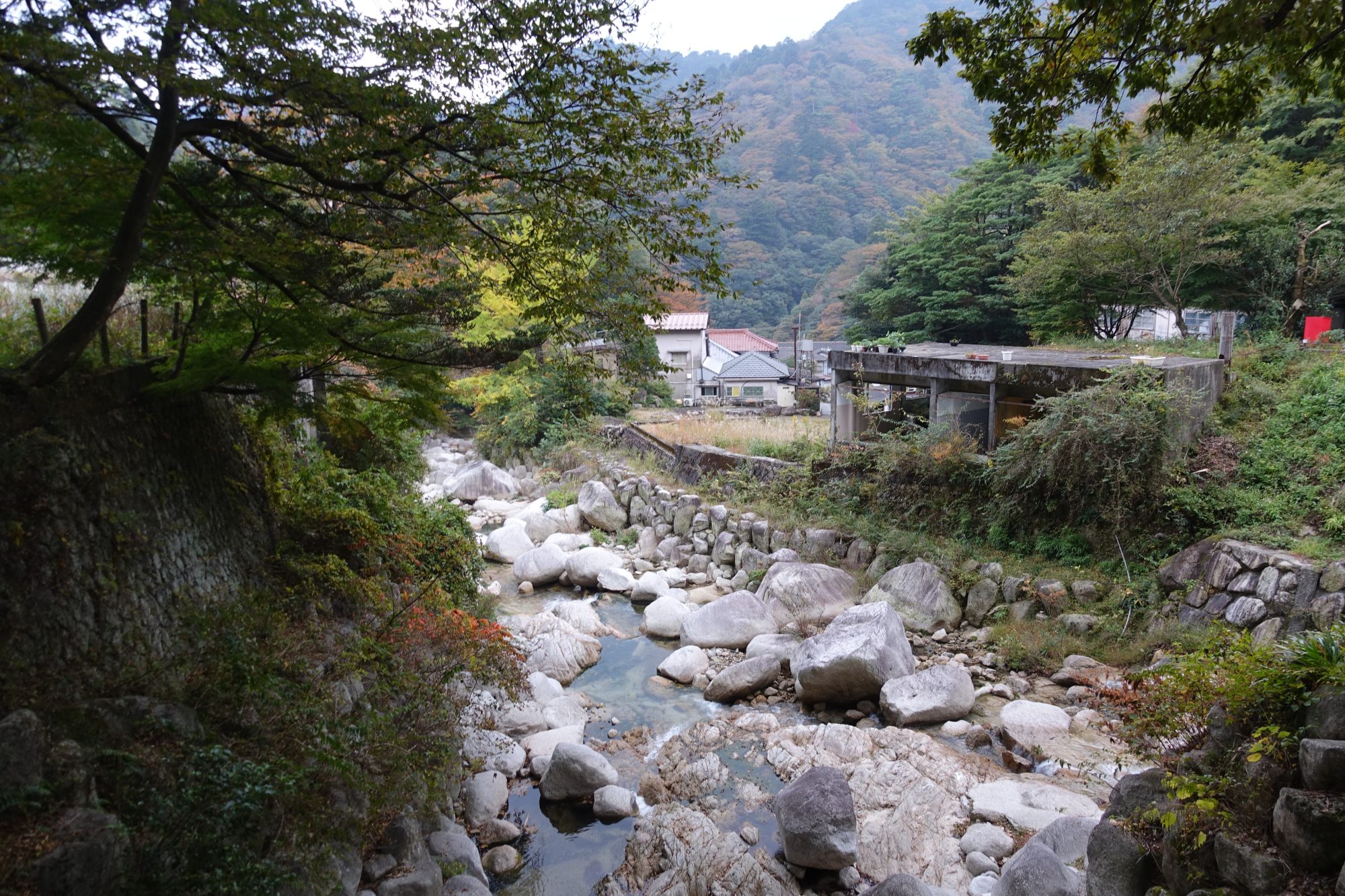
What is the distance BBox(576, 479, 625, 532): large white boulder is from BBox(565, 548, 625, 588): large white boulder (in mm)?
2594

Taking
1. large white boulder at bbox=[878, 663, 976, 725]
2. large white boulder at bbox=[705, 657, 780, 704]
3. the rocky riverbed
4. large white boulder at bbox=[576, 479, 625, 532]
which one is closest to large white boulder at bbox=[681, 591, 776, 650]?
the rocky riverbed

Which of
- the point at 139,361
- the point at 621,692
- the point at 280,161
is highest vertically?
the point at 280,161

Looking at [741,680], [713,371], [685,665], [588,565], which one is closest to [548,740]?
[685,665]

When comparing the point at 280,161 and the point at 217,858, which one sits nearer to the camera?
the point at 217,858

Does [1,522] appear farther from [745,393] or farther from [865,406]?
[745,393]

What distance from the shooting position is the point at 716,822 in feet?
22.3

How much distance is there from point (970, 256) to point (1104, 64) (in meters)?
18.5

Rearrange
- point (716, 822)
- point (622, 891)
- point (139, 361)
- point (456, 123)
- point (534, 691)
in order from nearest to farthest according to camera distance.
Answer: point (456, 123), point (139, 361), point (622, 891), point (716, 822), point (534, 691)

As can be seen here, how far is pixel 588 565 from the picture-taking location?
1348 cm

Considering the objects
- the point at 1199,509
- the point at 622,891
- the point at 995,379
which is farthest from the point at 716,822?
the point at 995,379

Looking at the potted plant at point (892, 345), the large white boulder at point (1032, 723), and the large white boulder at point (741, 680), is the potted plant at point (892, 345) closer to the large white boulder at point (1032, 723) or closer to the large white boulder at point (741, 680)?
the large white boulder at point (741, 680)

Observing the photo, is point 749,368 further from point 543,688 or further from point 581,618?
point 543,688

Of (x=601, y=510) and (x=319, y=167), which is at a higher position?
(x=319, y=167)

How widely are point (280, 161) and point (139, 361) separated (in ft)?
5.93
